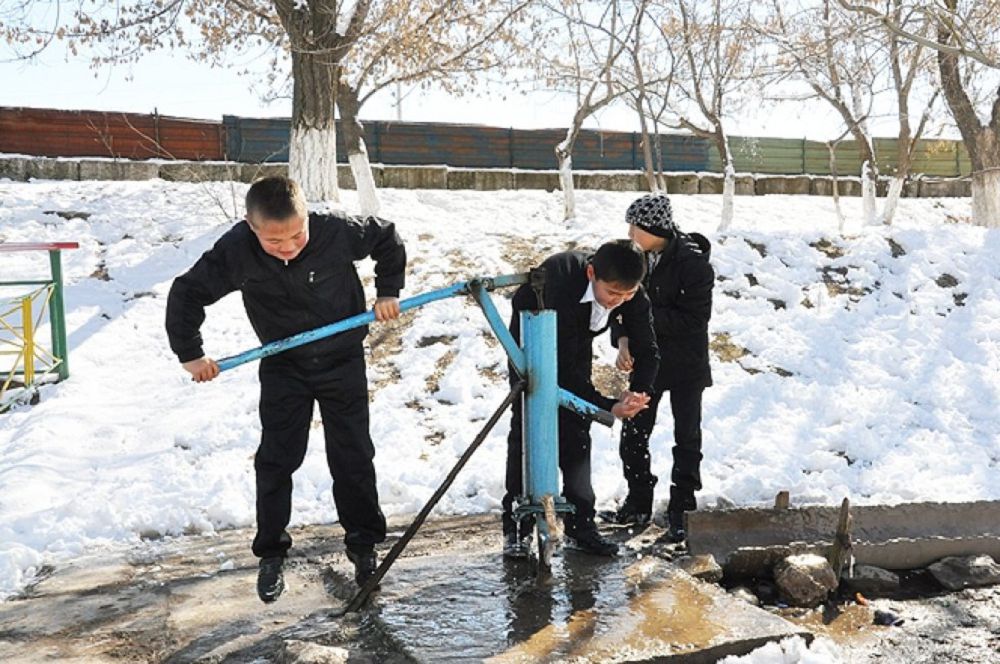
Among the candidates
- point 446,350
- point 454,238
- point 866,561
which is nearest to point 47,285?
point 446,350

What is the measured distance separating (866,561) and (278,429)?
252 centimetres

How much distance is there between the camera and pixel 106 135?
18844mm

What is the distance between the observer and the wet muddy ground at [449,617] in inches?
118

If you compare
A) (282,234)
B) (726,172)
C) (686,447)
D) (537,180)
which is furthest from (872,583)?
(537,180)

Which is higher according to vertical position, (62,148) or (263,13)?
(263,13)

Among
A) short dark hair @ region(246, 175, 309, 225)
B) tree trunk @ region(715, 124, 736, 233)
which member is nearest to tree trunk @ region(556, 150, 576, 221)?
tree trunk @ region(715, 124, 736, 233)

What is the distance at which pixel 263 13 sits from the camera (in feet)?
41.3

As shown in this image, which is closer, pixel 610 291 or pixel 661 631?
pixel 661 631

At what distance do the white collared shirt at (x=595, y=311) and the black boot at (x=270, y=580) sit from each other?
151cm

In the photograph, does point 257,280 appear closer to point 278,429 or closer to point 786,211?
point 278,429

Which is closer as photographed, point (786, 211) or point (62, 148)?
point (62, 148)

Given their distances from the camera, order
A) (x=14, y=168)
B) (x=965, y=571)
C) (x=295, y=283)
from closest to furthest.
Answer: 1. (x=295, y=283)
2. (x=965, y=571)
3. (x=14, y=168)

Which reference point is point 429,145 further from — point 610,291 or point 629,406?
point 629,406

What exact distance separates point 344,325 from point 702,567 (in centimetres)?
172
